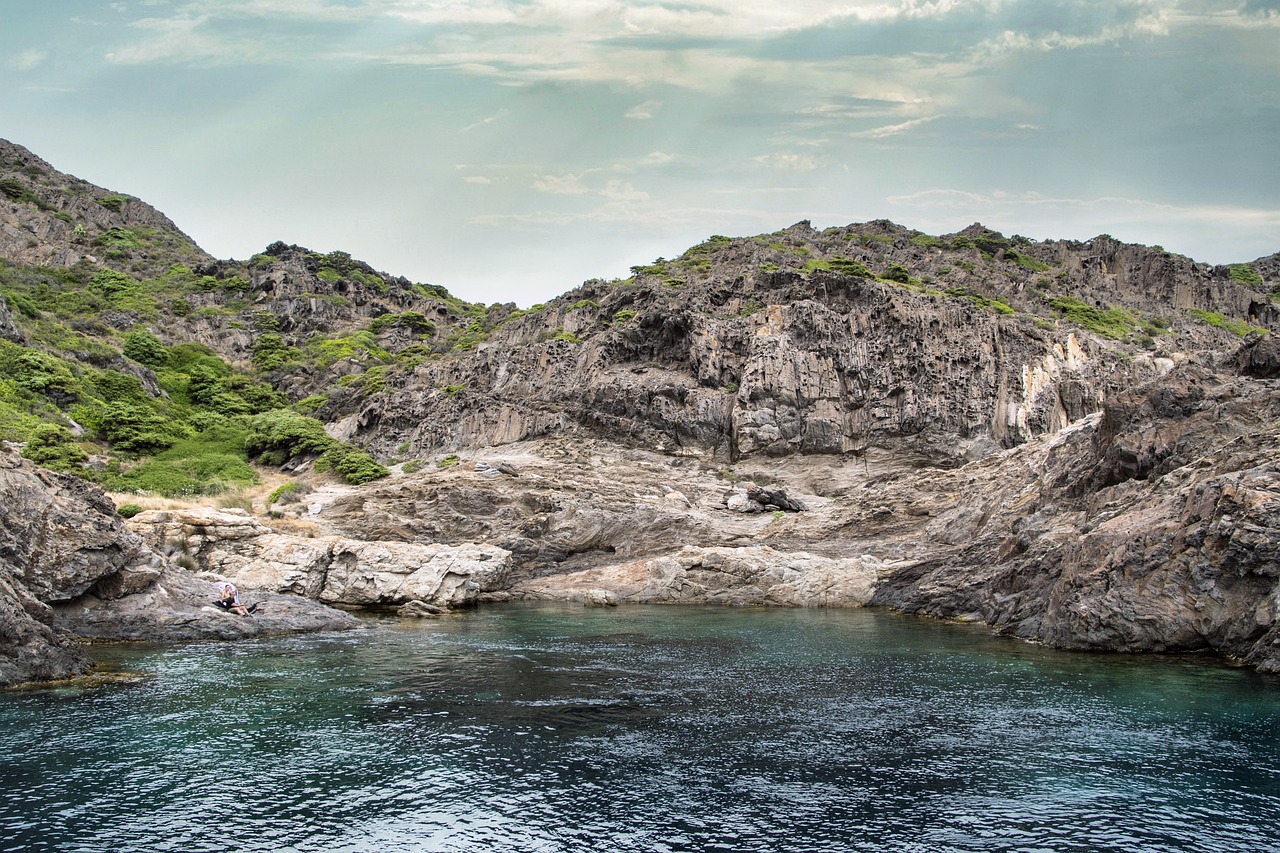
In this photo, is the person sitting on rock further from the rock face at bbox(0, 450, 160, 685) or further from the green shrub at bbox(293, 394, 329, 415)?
the green shrub at bbox(293, 394, 329, 415)

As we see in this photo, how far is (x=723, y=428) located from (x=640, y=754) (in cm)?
4642

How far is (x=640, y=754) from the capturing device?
53.8 ft

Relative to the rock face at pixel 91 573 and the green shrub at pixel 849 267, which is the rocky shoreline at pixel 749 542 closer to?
the rock face at pixel 91 573

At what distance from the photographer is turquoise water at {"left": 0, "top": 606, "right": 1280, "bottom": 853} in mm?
12727

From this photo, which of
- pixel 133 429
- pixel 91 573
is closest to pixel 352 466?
pixel 133 429

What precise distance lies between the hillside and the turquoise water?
6.18 metres

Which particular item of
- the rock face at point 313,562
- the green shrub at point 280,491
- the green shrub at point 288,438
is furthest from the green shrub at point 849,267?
the green shrub at point 280,491

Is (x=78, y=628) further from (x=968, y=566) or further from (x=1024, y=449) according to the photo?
(x=1024, y=449)

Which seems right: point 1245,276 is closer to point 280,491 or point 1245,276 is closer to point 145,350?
point 280,491

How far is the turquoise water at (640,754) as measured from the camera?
41.8 ft

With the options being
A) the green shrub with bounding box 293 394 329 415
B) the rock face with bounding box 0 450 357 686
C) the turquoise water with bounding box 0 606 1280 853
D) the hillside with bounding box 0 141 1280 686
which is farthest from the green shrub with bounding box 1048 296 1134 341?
the rock face with bounding box 0 450 357 686

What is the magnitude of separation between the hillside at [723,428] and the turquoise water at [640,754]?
6.18 metres

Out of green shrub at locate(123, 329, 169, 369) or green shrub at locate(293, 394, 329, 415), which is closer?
green shrub at locate(293, 394, 329, 415)

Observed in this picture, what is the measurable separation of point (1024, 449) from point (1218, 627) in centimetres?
2384
